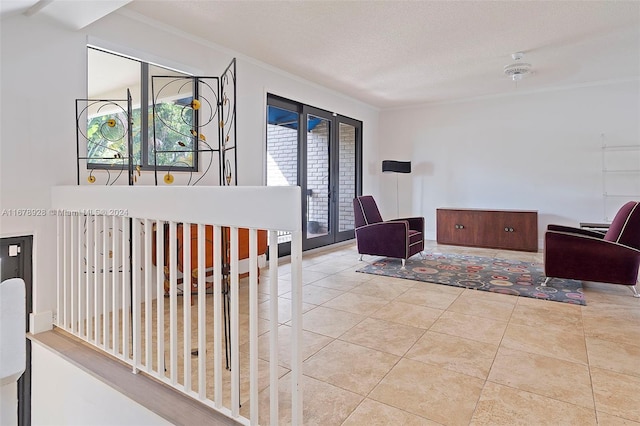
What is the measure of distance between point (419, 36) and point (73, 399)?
417 centimetres

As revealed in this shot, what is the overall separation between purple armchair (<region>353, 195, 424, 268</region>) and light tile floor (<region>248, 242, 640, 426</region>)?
3.59ft

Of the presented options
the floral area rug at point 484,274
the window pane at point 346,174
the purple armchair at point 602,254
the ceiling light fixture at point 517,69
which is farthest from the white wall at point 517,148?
the purple armchair at point 602,254

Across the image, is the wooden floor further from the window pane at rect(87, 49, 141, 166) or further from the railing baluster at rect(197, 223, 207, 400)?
the window pane at rect(87, 49, 141, 166)

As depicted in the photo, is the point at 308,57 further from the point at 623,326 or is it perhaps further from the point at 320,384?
the point at 623,326

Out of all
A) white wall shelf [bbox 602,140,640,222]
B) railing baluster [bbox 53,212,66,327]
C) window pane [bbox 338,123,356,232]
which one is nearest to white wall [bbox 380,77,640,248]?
white wall shelf [bbox 602,140,640,222]

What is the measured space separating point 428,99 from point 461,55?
7.68 feet

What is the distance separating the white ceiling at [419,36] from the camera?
311 centimetres

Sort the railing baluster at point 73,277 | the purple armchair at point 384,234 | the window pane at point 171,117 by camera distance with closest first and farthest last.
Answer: the railing baluster at point 73,277 → the window pane at point 171,117 → the purple armchair at point 384,234

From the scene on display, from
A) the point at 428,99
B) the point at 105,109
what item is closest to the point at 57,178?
the point at 105,109

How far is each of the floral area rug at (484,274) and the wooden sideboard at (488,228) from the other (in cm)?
87

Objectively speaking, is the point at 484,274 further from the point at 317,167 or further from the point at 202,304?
the point at 202,304

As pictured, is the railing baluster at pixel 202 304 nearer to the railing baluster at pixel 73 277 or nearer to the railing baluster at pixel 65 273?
the railing baluster at pixel 73 277

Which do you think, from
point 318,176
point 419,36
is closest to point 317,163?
point 318,176

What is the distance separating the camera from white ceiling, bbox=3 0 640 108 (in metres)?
3.11
